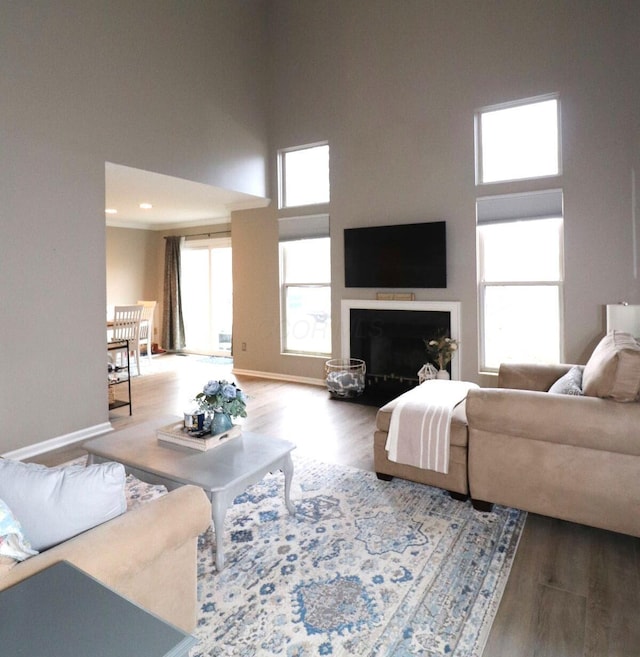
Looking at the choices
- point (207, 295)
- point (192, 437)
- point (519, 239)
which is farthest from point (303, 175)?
point (192, 437)

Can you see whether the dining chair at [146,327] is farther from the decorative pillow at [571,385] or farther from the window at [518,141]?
the decorative pillow at [571,385]

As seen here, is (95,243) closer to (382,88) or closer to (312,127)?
(312,127)

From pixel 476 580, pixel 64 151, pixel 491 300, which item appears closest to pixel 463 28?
pixel 491 300

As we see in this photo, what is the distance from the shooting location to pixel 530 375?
3492 millimetres

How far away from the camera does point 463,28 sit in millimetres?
4816

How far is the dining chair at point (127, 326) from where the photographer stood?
6168 millimetres

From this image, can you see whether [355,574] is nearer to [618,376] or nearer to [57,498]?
[57,498]

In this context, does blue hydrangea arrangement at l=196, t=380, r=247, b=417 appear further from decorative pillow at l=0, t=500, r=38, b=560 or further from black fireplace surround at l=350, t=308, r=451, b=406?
black fireplace surround at l=350, t=308, r=451, b=406

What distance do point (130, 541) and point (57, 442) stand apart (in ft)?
10.1

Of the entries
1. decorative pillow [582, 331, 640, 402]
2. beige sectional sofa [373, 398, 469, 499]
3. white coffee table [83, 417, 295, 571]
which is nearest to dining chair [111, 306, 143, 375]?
white coffee table [83, 417, 295, 571]

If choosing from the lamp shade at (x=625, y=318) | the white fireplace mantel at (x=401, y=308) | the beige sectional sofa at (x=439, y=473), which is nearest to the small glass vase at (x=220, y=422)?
the beige sectional sofa at (x=439, y=473)

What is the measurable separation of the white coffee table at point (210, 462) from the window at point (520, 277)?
3141mm

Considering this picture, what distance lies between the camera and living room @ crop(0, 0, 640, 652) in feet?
12.1

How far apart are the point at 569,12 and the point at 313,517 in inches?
194
